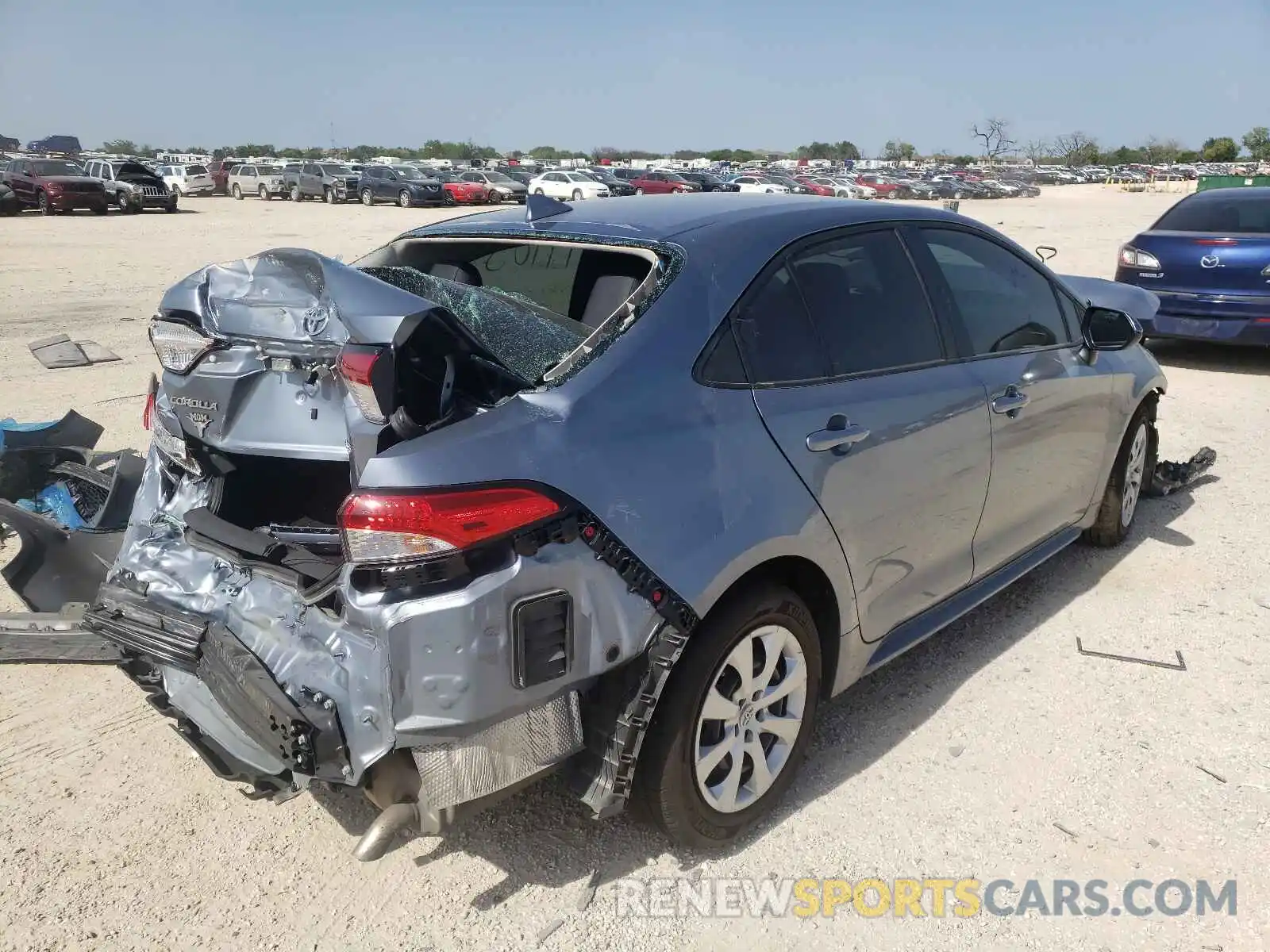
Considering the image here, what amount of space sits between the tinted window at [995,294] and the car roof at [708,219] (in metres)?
0.15

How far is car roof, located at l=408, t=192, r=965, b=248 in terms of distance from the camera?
9.39 ft

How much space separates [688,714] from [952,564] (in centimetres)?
140

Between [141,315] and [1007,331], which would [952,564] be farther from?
[141,315]

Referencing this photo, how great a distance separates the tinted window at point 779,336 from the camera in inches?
105

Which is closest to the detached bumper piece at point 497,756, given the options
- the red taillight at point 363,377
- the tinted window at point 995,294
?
the red taillight at point 363,377

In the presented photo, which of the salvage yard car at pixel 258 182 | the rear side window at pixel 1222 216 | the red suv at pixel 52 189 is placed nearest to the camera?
the rear side window at pixel 1222 216

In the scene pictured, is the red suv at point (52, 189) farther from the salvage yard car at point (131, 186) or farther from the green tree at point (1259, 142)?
the green tree at point (1259, 142)

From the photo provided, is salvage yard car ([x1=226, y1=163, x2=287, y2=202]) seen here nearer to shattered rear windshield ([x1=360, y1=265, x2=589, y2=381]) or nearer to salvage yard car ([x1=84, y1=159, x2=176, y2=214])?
salvage yard car ([x1=84, y1=159, x2=176, y2=214])

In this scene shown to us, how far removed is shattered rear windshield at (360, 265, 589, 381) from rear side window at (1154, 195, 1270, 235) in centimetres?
834

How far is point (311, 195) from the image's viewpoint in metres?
40.3

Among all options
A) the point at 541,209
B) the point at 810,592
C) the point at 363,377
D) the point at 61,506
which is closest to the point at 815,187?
the point at 61,506

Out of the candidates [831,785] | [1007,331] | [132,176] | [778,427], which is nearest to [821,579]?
[778,427]

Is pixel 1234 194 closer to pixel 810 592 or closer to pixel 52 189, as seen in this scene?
pixel 810 592

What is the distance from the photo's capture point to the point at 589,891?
258cm
